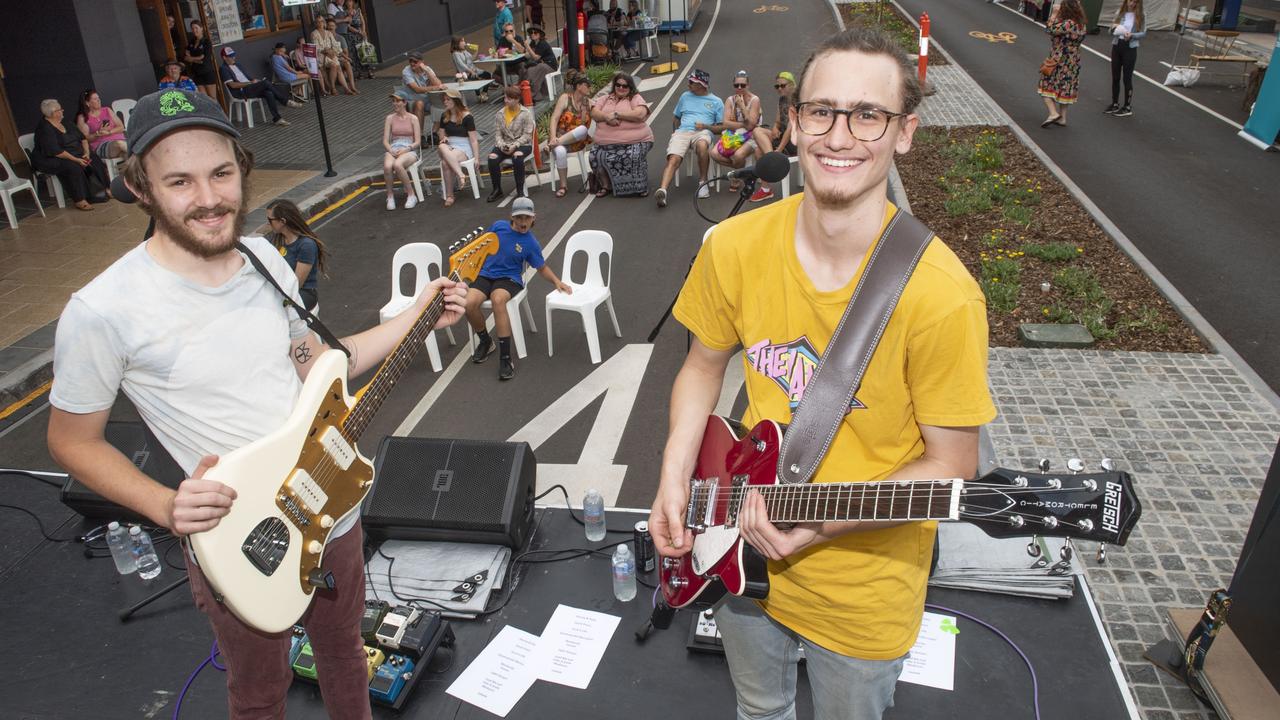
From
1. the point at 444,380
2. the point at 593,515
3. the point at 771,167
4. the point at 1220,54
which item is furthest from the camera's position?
the point at 1220,54

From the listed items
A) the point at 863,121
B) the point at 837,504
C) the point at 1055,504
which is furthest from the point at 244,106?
the point at 1055,504

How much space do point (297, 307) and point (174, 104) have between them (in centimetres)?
77

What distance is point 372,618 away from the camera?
3.88 metres

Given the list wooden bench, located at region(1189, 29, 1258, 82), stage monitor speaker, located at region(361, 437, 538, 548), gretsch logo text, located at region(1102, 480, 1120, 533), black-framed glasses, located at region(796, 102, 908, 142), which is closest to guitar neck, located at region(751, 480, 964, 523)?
gretsch logo text, located at region(1102, 480, 1120, 533)

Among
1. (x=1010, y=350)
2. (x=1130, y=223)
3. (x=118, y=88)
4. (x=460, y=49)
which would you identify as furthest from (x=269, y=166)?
(x=1130, y=223)

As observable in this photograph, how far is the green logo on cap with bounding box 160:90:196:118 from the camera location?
2.51 meters

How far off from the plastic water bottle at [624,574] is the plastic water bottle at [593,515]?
364 mm

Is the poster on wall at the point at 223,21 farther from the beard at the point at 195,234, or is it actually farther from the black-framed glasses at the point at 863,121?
the black-framed glasses at the point at 863,121

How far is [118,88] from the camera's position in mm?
14367

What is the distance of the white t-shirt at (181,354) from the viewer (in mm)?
2477

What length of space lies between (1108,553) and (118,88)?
16187mm

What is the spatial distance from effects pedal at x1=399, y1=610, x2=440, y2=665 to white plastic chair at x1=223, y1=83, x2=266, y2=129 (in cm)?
1558

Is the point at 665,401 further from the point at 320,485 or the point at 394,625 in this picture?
the point at 320,485

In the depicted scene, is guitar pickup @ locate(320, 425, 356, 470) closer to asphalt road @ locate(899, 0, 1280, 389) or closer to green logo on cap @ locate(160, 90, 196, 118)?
green logo on cap @ locate(160, 90, 196, 118)
